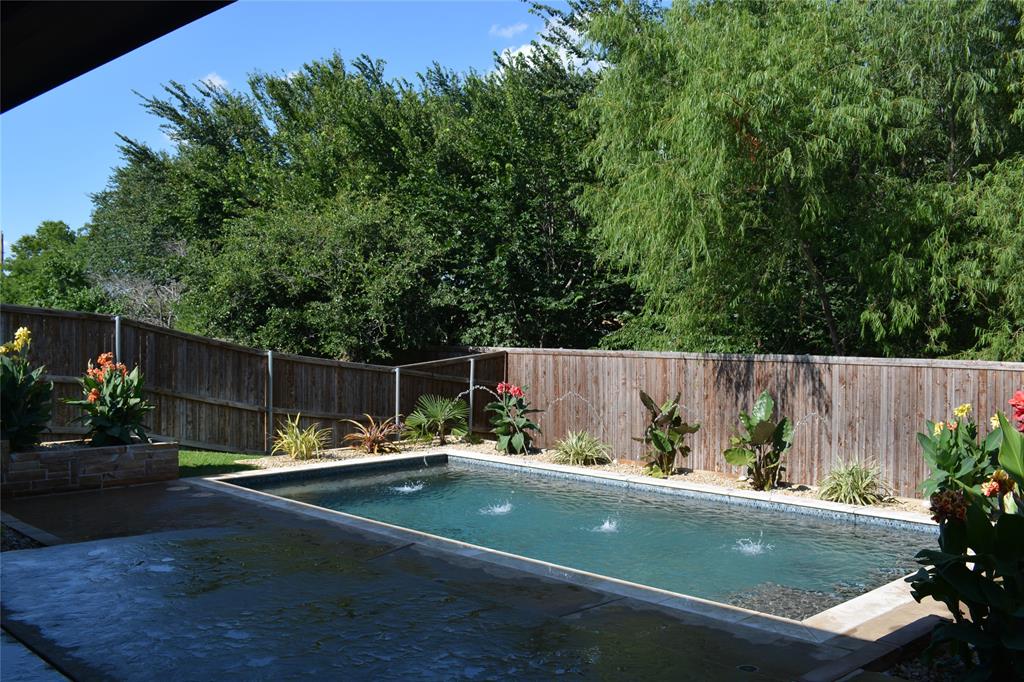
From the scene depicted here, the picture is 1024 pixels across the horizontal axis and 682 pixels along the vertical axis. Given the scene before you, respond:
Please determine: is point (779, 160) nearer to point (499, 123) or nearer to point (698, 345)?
point (698, 345)

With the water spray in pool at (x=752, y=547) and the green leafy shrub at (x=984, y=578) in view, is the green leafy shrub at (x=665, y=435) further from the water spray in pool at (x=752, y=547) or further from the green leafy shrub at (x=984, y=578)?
the green leafy shrub at (x=984, y=578)

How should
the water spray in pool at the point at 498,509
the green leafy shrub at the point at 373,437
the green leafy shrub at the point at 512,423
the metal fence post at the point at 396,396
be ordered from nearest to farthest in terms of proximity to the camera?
the water spray in pool at the point at 498,509 < the green leafy shrub at the point at 373,437 < the green leafy shrub at the point at 512,423 < the metal fence post at the point at 396,396

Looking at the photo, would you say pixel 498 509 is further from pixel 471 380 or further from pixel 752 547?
pixel 471 380

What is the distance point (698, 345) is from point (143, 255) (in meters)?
20.6

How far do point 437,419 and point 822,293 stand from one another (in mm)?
6618

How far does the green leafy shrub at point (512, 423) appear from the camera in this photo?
13758mm

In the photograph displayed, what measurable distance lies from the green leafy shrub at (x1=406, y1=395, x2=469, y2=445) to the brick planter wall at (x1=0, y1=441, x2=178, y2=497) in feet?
16.1

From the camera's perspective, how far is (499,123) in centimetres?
1998

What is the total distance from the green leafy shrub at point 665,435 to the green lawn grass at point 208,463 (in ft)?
18.3

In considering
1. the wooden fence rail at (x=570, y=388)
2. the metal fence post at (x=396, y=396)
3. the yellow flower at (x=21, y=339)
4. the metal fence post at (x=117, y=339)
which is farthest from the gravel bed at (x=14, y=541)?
the metal fence post at (x=396, y=396)

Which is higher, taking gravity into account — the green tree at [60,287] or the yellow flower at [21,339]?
the green tree at [60,287]

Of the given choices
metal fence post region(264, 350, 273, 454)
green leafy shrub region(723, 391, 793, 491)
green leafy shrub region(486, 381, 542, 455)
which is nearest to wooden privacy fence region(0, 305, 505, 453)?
metal fence post region(264, 350, 273, 454)

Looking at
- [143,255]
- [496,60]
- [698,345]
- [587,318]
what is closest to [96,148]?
[143,255]

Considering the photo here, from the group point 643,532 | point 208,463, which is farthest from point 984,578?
point 208,463
